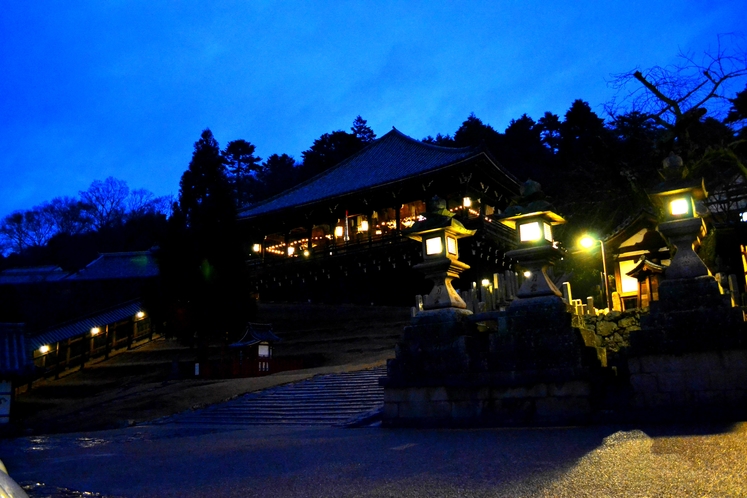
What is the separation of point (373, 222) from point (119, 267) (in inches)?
953

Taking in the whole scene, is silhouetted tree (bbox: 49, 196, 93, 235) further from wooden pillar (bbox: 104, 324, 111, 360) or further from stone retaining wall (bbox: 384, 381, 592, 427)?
stone retaining wall (bbox: 384, 381, 592, 427)

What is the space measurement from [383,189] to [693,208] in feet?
75.9

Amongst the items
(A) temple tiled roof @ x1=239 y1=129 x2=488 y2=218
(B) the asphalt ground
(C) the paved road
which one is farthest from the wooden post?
(B) the asphalt ground

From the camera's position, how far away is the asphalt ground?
3787 millimetres

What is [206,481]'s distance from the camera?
186 inches

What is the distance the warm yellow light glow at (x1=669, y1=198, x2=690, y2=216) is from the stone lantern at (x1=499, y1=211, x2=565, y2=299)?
1.48 m

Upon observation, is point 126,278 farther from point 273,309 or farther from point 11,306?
point 273,309

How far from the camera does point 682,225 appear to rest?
7.05 m

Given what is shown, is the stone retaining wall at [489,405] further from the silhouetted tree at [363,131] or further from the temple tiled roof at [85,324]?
the silhouetted tree at [363,131]

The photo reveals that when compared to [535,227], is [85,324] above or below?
below

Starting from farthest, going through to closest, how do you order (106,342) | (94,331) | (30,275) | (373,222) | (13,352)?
1. (30,275)
2. (373,222)
3. (106,342)
4. (94,331)
5. (13,352)

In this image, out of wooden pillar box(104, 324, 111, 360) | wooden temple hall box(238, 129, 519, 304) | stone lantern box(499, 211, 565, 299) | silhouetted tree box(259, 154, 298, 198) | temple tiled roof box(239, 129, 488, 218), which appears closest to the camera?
stone lantern box(499, 211, 565, 299)

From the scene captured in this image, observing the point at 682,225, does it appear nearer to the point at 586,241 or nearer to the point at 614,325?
the point at 614,325

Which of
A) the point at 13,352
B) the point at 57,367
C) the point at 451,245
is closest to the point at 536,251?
the point at 451,245
